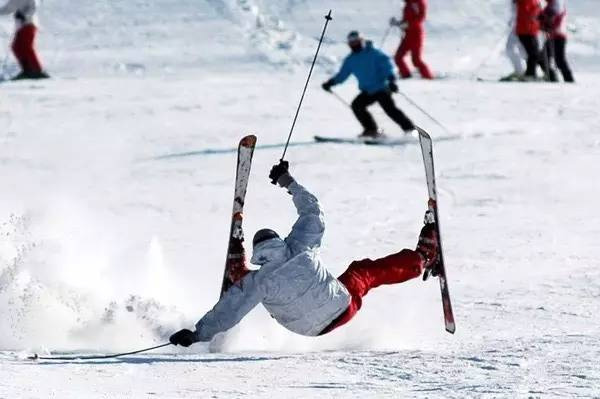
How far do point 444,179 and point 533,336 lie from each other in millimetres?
5875

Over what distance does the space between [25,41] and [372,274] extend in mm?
13203

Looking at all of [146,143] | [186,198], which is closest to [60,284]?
[186,198]

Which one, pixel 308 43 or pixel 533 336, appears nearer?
pixel 533 336

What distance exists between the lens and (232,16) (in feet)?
80.5

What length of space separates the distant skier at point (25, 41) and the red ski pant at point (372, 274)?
12857 mm

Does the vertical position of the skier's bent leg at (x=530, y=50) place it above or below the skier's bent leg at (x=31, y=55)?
above

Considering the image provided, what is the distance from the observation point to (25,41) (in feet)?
63.9

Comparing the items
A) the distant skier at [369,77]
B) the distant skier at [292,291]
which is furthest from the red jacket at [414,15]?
the distant skier at [292,291]

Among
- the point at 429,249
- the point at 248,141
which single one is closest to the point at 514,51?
the point at 248,141

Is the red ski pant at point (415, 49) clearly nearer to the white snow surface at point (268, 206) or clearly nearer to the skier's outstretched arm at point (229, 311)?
the white snow surface at point (268, 206)

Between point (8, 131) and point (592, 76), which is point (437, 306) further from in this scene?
point (592, 76)

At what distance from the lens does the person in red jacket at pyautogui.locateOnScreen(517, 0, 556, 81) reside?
60.5 ft

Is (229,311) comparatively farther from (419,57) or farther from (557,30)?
(419,57)

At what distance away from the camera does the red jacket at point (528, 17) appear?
18.4 meters
